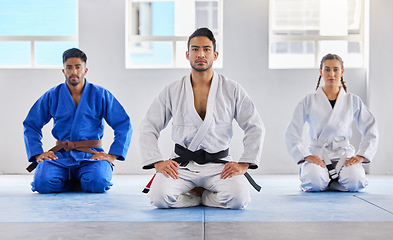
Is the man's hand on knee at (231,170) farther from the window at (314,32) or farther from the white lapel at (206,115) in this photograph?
the window at (314,32)

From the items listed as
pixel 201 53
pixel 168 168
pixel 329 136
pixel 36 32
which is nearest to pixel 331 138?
pixel 329 136

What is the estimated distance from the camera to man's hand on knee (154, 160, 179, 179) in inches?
122

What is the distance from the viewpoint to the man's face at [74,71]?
4023mm

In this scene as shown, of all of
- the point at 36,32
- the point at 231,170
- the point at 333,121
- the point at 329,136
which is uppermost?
the point at 36,32

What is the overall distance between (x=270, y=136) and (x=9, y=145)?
10.3ft

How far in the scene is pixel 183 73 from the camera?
5.89 metres

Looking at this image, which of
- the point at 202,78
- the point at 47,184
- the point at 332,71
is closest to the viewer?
the point at 202,78

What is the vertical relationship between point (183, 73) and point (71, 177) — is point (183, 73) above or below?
above

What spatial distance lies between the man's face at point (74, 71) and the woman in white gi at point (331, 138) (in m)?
1.82

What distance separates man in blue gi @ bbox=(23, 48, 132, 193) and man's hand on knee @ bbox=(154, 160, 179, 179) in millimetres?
920

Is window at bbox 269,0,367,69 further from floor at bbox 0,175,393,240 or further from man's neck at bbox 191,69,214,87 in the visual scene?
man's neck at bbox 191,69,214,87

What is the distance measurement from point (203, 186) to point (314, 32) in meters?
3.47

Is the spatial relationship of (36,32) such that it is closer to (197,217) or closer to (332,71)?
(332,71)

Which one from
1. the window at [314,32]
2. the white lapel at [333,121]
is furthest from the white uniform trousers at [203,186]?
Result: the window at [314,32]
